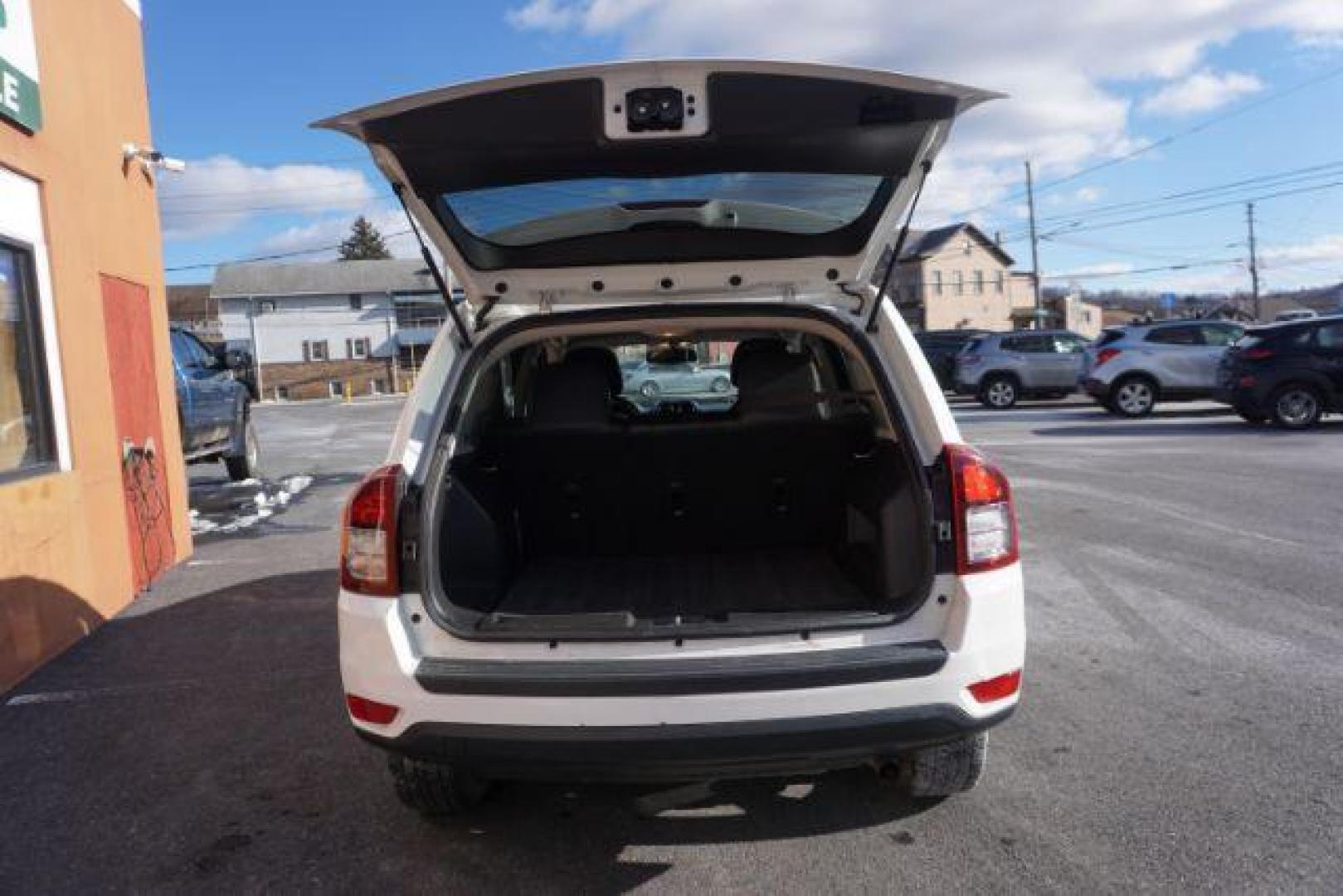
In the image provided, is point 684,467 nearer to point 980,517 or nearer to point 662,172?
point 662,172

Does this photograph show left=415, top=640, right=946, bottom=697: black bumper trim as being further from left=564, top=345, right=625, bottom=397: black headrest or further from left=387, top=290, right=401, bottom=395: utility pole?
left=387, top=290, right=401, bottom=395: utility pole

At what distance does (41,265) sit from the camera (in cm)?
519

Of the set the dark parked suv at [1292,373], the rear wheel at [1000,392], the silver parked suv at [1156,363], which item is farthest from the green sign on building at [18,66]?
the rear wheel at [1000,392]

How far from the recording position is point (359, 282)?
5831cm

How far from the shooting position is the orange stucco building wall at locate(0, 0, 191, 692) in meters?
4.83

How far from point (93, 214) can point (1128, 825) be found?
6.38 m

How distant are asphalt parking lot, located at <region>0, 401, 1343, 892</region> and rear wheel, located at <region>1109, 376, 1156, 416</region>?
10974 millimetres

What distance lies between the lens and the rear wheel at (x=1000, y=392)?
2048 centimetres

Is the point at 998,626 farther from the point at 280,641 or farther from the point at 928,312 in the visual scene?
the point at 928,312

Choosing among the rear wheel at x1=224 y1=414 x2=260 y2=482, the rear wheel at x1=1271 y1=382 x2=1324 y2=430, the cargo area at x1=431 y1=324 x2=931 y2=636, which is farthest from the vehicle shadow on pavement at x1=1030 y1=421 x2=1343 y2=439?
the rear wheel at x1=224 y1=414 x2=260 y2=482

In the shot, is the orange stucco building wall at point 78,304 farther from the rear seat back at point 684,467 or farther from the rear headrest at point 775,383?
the rear headrest at point 775,383

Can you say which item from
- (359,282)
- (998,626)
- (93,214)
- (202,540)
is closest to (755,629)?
(998,626)

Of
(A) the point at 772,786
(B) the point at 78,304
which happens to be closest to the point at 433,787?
(A) the point at 772,786

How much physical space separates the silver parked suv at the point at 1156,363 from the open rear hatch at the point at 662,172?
14.8m
